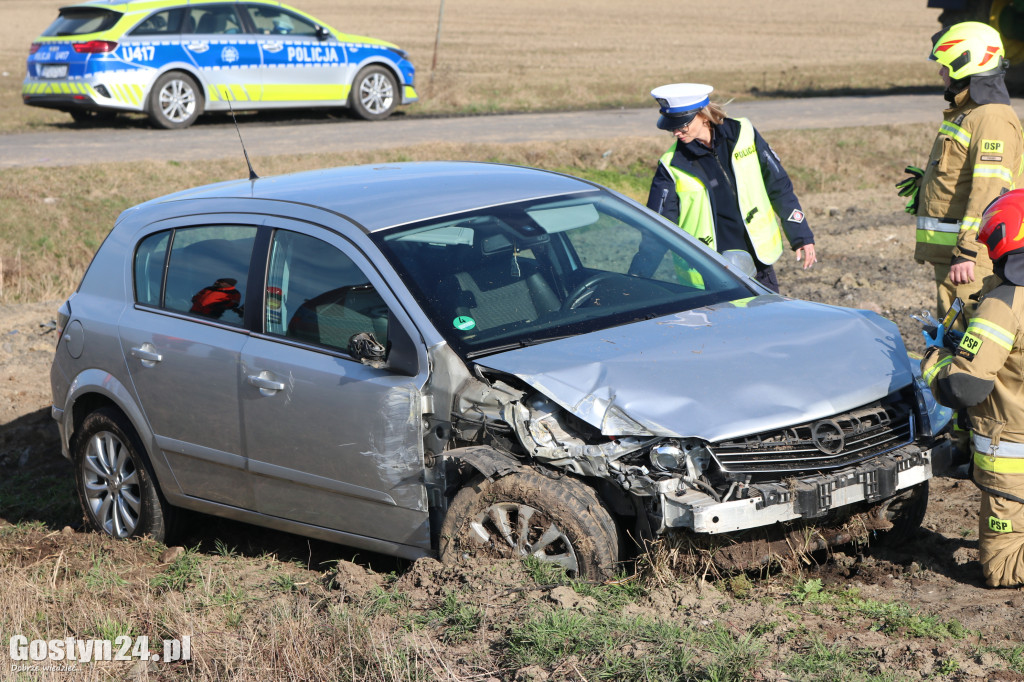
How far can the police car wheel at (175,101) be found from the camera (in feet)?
53.1

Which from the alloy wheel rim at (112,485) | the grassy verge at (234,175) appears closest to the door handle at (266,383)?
the alloy wheel rim at (112,485)

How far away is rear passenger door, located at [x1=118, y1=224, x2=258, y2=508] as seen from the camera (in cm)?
499

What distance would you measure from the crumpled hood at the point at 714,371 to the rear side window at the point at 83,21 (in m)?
13.6

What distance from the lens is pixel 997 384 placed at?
4273mm

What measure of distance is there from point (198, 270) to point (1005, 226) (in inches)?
135

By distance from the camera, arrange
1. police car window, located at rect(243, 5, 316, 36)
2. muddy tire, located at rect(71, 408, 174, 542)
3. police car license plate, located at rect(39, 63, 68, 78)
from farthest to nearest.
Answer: police car window, located at rect(243, 5, 316, 36)
police car license plate, located at rect(39, 63, 68, 78)
muddy tire, located at rect(71, 408, 174, 542)

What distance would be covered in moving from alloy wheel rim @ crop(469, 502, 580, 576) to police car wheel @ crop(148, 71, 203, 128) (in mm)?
13399

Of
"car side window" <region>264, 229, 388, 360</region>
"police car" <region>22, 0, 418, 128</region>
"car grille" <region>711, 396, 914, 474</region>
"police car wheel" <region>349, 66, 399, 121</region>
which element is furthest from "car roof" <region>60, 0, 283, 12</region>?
"car grille" <region>711, 396, 914, 474</region>

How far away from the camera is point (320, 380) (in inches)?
181

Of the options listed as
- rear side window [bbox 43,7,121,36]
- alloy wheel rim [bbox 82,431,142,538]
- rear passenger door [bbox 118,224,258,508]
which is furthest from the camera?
rear side window [bbox 43,7,121,36]

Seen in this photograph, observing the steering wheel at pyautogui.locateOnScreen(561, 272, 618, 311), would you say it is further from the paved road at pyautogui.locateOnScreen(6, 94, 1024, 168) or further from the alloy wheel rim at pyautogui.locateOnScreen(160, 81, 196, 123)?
the alloy wheel rim at pyautogui.locateOnScreen(160, 81, 196, 123)

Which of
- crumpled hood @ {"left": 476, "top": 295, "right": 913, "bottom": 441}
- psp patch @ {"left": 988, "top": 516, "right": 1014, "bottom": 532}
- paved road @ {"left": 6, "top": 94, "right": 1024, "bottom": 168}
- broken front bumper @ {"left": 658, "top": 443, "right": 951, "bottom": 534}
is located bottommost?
paved road @ {"left": 6, "top": 94, "right": 1024, "bottom": 168}

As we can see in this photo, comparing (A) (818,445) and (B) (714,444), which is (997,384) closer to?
(A) (818,445)

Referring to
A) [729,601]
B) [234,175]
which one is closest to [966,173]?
[729,601]
